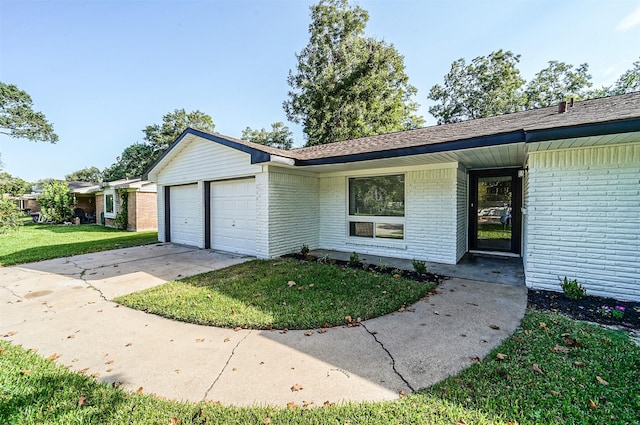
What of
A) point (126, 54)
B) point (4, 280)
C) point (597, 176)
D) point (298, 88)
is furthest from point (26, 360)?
point (298, 88)

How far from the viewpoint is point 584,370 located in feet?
8.55

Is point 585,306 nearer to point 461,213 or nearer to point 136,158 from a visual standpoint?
point 461,213

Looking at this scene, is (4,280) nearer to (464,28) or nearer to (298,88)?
(464,28)

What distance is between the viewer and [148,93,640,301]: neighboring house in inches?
180

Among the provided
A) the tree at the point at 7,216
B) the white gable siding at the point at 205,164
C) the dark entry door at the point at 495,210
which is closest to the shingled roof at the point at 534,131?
the white gable siding at the point at 205,164

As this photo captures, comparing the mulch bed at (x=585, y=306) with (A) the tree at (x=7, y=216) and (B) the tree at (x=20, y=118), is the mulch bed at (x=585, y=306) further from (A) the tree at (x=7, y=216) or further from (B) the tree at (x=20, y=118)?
(B) the tree at (x=20, y=118)

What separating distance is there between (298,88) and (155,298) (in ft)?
75.7

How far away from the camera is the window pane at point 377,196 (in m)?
8.02

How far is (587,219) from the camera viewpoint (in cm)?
478

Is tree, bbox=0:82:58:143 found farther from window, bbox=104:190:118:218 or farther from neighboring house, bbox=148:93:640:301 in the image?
neighboring house, bbox=148:93:640:301

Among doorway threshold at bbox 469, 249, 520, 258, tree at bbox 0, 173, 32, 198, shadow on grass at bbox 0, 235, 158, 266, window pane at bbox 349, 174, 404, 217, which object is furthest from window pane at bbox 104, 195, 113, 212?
doorway threshold at bbox 469, 249, 520, 258

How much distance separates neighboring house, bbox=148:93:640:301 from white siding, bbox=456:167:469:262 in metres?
0.06

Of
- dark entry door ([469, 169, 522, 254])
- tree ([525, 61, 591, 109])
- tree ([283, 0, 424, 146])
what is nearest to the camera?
dark entry door ([469, 169, 522, 254])

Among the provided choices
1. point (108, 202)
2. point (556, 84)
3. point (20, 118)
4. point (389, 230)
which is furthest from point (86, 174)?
point (556, 84)
